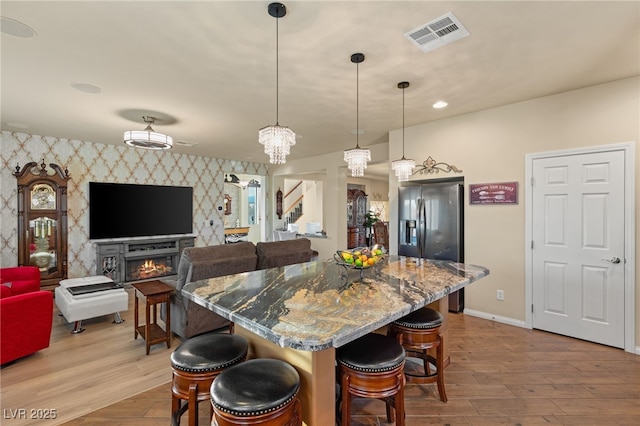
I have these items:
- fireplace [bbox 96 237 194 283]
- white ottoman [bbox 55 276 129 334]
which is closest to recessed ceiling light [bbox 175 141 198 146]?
fireplace [bbox 96 237 194 283]

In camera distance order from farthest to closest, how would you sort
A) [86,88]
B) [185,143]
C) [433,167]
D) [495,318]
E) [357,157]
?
1. [185,143]
2. [433,167]
3. [495,318]
4. [86,88]
5. [357,157]

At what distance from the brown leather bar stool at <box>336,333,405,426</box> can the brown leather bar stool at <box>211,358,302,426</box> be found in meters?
0.38

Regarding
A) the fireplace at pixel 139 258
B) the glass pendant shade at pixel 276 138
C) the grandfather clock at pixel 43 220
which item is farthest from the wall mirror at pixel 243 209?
the glass pendant shade at pixel 276 138

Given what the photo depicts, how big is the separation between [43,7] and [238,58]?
1286 millimetres

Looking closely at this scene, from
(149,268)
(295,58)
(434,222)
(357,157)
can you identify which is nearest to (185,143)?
(149,268)

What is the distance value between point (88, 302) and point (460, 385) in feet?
13.4

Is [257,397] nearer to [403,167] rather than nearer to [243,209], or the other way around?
[403,167]

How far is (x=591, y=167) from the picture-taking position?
3.20 meters

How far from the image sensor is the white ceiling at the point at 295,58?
201 centimetres

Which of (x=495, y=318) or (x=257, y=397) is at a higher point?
(x=257, y=397)

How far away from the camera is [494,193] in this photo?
12.7 feet

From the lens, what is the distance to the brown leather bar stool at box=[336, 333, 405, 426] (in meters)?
1.64

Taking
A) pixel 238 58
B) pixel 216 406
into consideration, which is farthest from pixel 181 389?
pixel 238 58

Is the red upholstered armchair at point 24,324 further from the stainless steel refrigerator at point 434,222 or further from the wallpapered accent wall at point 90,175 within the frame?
the stainless steel refrigerator at point 434,222
